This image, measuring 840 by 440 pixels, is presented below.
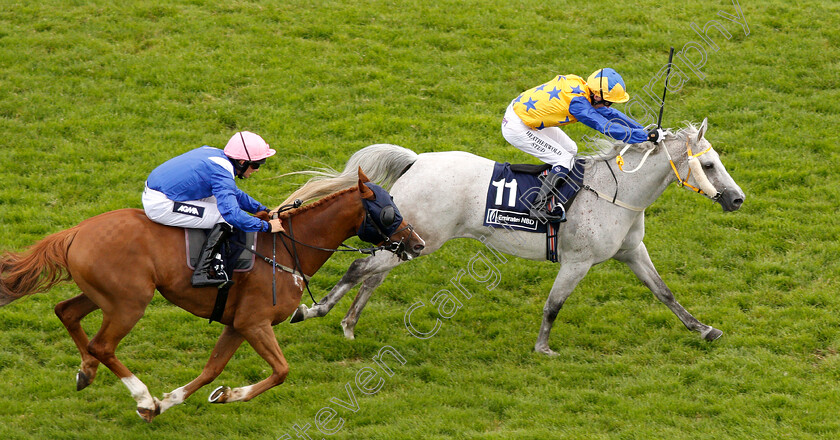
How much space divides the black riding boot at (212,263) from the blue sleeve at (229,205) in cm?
18

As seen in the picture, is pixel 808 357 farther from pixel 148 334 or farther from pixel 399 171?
pixel 148 334

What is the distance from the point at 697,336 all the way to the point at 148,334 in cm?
560

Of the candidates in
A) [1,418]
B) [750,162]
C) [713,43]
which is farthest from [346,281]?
[713,43]

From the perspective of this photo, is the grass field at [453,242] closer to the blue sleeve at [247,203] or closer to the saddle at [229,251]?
the saddle at [229,251]

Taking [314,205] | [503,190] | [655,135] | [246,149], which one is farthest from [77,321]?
[655,135]

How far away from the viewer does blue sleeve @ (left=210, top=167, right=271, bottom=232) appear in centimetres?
624

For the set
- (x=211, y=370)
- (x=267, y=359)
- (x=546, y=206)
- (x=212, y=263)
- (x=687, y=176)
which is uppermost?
(x=687, y=176)

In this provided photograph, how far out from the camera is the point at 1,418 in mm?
6715

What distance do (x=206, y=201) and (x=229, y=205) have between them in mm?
443

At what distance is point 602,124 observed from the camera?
764cm

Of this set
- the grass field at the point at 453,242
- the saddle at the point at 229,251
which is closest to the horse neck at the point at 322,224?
the saddle at the point at 229,251

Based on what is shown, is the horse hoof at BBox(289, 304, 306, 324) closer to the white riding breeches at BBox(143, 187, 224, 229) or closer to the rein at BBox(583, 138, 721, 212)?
the white riding breeches at BBox(143, 187, 224, 229)

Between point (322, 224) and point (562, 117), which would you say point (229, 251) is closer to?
point (322, 224)

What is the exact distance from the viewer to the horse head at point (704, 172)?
761cm
